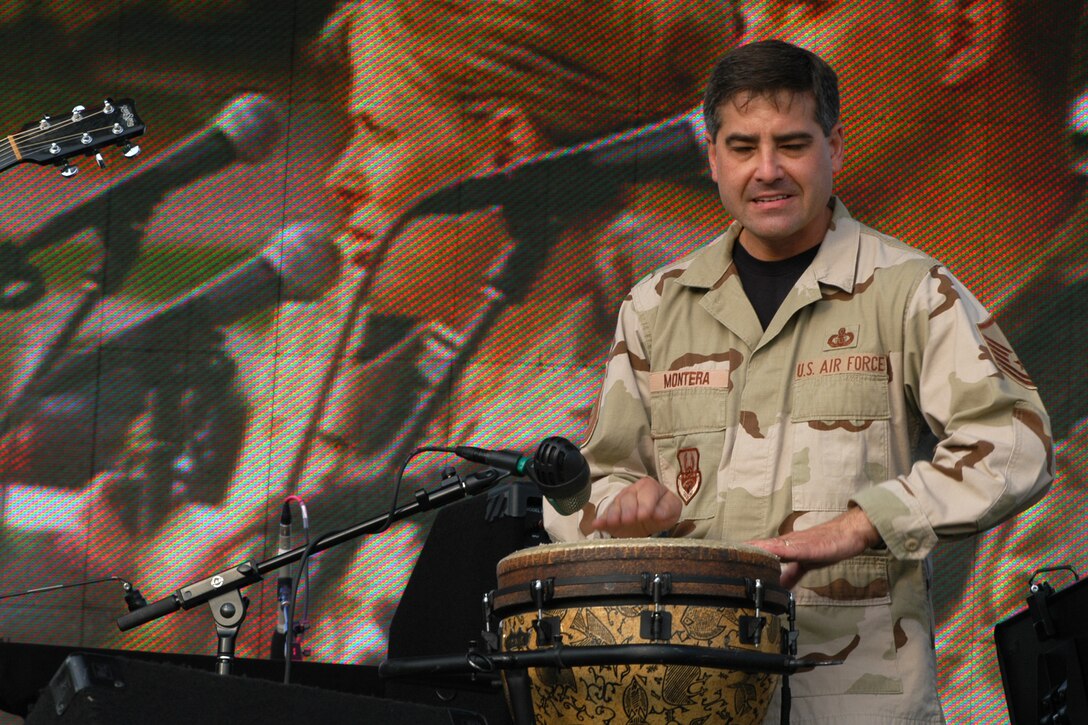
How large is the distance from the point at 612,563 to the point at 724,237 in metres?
0.73

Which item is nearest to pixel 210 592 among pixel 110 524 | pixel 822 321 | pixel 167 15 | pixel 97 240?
pixel 822 321

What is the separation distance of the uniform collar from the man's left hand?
416mm

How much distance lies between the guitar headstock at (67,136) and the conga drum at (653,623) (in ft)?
9.42

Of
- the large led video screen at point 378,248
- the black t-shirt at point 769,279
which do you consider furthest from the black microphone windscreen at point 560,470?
the large led video screen at point 378,248

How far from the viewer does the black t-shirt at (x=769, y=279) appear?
213cm

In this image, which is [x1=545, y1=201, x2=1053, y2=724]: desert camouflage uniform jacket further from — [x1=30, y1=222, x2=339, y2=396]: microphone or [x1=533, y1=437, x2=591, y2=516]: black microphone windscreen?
[x1=30, y1=222, x2=339, y2=396]: microphone

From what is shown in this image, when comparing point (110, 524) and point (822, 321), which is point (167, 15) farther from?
point (822, 321)

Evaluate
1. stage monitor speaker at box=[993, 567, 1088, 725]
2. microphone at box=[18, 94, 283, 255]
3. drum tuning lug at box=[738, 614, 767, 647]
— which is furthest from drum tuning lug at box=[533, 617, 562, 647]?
microphone at box=[18, 94, 283, 255]

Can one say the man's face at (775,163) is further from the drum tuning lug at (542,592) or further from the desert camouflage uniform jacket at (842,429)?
the drum tuning lug at (542,592)

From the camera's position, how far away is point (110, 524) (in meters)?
4.74

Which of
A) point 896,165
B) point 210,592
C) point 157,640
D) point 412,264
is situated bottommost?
point 157,640

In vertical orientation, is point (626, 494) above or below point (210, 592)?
above

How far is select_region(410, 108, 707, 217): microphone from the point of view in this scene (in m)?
4.89

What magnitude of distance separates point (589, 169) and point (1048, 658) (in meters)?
2.65
